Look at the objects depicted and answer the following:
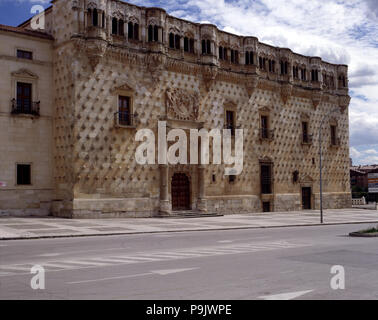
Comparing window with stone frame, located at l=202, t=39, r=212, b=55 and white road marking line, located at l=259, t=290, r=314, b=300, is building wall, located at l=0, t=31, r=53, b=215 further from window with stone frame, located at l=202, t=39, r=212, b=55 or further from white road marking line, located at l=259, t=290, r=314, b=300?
white road marking line, located at l=259, t=290, r=314, b=300

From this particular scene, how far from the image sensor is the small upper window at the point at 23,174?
33.1 m

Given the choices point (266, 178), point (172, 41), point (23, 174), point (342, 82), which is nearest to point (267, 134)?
point (266, 178)

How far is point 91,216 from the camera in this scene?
32.7m

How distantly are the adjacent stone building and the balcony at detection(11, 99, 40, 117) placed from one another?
2.8 inches

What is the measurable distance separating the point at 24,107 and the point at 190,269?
83.2 ft

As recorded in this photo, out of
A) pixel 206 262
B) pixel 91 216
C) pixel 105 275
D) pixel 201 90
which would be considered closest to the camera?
pixel 105 275

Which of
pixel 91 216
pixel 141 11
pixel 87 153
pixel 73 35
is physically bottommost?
pixel 91 216

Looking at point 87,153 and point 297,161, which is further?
point 297,161

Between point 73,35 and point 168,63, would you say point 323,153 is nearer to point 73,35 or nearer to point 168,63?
point 168,63

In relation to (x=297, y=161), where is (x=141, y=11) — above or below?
above

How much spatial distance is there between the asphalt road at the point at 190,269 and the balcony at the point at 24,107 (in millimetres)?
15658

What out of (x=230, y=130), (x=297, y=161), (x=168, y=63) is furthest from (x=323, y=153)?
(x=168, y=63)

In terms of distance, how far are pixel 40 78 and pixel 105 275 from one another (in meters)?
26.3
